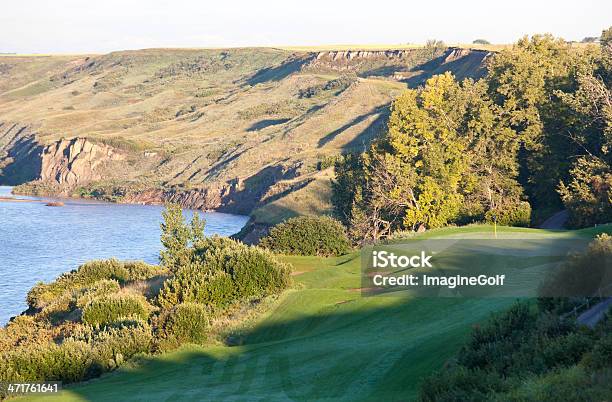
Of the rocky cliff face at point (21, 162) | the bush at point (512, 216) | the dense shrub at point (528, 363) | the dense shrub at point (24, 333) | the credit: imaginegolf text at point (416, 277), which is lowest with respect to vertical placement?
the rocky cliff face at point (21, 162)

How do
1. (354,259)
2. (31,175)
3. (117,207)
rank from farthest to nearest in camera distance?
(31,175), (117,207), (354,259)

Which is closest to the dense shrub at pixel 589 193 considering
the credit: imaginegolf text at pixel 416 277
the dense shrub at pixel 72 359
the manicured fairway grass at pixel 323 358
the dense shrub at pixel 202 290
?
the credit: imaginegolf text at pixel 416 277

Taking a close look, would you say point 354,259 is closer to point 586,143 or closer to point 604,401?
point 586,143

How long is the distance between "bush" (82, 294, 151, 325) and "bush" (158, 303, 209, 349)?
4178 millimetres

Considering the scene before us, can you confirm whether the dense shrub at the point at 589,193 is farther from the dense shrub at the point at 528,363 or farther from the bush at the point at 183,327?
the dense shrub at the point at 528,363

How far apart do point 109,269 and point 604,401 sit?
38.0 meters

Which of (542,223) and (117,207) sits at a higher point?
(542,223)

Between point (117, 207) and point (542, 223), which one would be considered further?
point (117, 207)

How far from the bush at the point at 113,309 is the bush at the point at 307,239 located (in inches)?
733

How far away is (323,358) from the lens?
703 inches

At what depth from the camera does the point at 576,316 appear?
15125 millimetres

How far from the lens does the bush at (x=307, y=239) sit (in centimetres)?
4828

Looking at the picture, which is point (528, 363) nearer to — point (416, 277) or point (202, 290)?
point (416, 277)

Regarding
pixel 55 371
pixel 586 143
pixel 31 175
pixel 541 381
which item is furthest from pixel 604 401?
pixel 31 175
